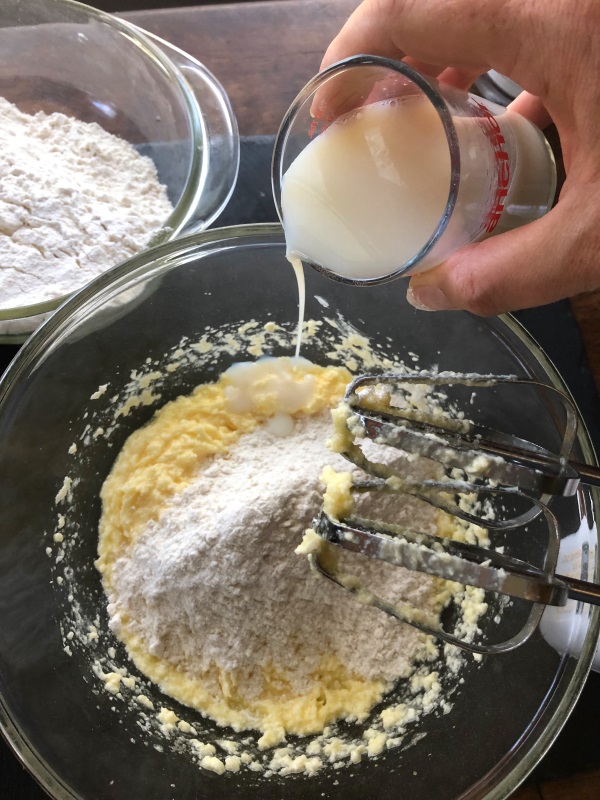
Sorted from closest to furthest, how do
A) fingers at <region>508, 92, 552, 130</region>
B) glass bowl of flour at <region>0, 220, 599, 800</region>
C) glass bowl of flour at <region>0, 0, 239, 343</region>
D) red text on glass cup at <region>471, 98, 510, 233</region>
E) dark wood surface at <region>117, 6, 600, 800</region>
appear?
red text on glass cup at <region>471, 98, 510, 233</region>
glass bowl of flour at <region>0, 220, 599, 800</region>
fingers at <region>508, 92, 552, 130</region>
glass bowl of flour at <region>0, 0, 239, 343</region>
dark wood surface at <region>117, 6, 600, 800</region>

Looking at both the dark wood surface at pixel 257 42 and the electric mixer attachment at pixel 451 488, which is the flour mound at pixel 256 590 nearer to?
the electric mixer attachment at pixel 451 488

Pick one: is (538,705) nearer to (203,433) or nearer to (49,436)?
(203,433)

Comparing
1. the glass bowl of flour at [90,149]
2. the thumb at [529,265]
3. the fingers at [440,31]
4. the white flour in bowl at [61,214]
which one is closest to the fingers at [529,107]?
the fingers at [440,31]

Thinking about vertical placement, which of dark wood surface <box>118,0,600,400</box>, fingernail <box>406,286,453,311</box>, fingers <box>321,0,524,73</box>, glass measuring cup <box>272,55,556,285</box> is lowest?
fingernail <box>406,286,453,311</box>

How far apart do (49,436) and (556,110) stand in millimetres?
999

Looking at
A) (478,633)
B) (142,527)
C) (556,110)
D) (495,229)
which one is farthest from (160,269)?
(478,633)

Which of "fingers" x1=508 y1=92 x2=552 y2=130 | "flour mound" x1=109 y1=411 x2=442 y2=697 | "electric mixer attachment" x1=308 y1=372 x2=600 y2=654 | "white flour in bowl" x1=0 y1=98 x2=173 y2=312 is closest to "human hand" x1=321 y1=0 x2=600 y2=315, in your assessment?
"electric mixer attachment" x1=308 y1=372 x2=600 y2=654

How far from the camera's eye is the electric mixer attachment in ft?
3.00

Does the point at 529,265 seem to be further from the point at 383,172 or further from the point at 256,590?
the point at 256,590

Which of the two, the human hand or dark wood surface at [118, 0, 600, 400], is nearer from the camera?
the human hand

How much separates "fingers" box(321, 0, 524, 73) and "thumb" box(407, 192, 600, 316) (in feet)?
0.74

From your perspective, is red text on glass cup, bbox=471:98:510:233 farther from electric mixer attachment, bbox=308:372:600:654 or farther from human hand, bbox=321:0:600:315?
electric mixer attachment, bbox=308:372:600:654

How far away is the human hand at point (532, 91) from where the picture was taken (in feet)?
2.70

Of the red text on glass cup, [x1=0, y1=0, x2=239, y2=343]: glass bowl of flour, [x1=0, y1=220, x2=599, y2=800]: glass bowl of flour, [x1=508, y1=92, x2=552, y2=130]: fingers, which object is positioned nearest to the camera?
the red text on glass cup
